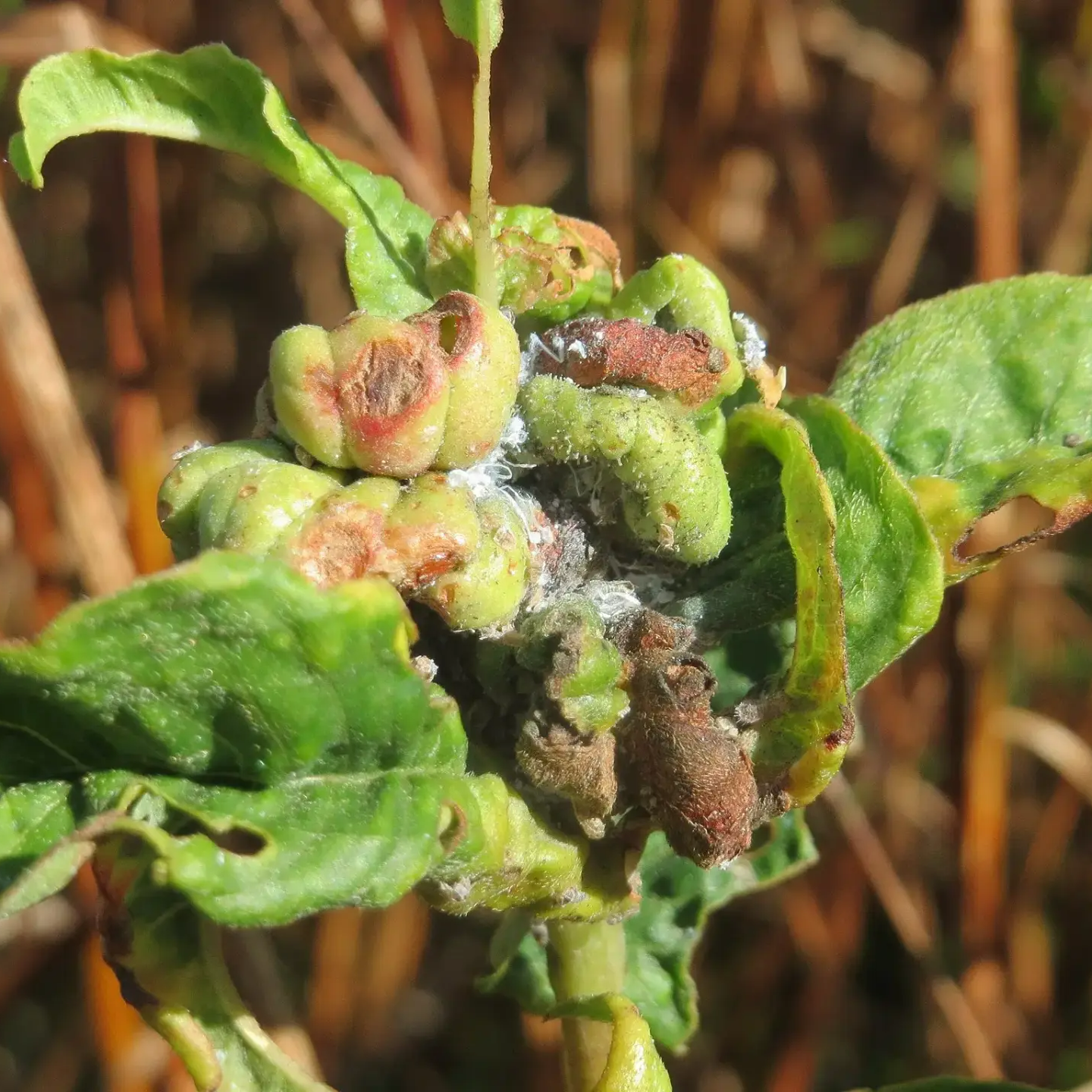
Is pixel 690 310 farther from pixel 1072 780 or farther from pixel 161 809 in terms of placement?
pixel 1072 780

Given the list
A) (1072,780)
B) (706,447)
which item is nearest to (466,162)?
(1072,780)

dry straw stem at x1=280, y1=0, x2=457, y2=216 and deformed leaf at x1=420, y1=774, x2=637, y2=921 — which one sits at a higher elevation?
dry straw stem at x1=280, y1=0, x2=457, y2=216

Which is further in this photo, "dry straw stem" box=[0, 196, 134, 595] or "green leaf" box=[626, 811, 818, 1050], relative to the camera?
"dry straw stem" box=[0, 196, 134, 595]

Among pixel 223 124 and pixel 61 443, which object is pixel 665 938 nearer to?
pixel 223 124

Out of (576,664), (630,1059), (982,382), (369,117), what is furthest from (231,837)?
(369,117)

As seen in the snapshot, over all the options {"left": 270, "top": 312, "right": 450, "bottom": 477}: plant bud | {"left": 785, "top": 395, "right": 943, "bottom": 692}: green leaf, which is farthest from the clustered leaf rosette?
{"left": 785, "top": 395, "right": 943, "bottom": 692}: green leaf

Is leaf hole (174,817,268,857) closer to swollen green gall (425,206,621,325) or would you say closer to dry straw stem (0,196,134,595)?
swollen green gall (425,206,621,325)

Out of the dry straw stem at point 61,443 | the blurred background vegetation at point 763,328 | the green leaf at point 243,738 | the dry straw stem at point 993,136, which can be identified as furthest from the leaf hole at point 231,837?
the dry straw stem at point 993,136
